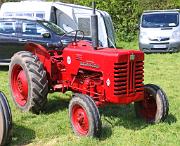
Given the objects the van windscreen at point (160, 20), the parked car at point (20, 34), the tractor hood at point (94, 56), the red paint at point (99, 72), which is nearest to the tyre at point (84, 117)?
the red paint at point (99, 72)

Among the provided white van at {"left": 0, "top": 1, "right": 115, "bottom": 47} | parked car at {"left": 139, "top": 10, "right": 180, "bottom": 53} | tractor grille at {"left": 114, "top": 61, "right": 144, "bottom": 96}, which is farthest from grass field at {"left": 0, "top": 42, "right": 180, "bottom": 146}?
parked car at {"left": 139, "top": 10, "right": 180, "bottom": 53}

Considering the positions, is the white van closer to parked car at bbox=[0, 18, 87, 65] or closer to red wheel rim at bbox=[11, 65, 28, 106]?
parked car at bbox=[0, 18, 87, 65]

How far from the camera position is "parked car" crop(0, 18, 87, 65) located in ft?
40.7

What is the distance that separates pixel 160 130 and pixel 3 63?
7288mm

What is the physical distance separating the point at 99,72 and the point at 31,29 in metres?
6.92

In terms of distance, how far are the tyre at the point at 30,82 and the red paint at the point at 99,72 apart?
0.29 metres

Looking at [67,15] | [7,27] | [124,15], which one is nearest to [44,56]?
[7,27]

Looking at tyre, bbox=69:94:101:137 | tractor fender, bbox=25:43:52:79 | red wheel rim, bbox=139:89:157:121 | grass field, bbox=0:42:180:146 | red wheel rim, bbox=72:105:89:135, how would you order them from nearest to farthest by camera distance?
tyre, bbox=69:94:101:137, grass field, bbox=0:42:180:146, red wheel rim, bbox=72:105:89:135, red wheel rim, bbox=139:89:157:121, tractor fender, bbox=25:43:52:79

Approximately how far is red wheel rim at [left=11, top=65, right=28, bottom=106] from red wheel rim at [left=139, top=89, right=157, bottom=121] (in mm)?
2049

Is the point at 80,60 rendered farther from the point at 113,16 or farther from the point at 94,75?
the point at 113,16

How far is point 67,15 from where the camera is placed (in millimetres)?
16938

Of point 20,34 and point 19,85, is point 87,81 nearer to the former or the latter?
point 19,85

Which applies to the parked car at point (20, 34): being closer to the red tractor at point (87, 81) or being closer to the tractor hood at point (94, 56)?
the red tractor at point (87, 81)

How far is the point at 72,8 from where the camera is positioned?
1703 centimetres
